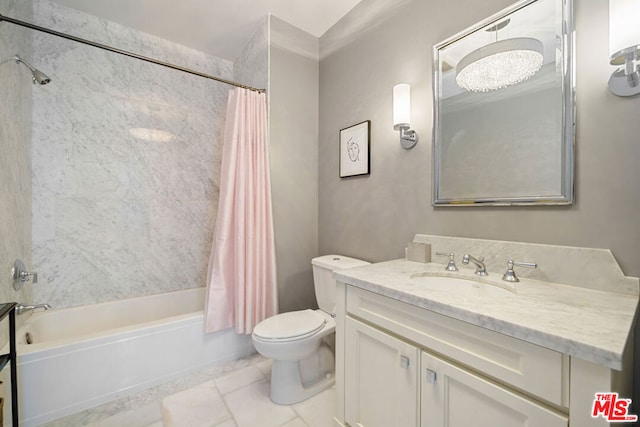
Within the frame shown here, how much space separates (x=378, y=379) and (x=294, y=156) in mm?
1657

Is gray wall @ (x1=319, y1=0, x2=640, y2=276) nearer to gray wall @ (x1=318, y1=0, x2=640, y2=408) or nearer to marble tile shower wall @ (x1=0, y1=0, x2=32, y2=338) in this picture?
gray wall @ (x1=318, y1=0, x2=640, y2=408)

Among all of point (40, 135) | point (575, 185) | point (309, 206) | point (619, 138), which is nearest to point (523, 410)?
point (575, 185)

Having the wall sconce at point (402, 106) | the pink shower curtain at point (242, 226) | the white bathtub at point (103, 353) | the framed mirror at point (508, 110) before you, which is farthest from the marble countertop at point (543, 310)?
the white bathtub at point (103, 353)

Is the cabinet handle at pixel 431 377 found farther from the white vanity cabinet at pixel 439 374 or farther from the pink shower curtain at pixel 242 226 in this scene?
the pink shower curtain at pixel 242 226

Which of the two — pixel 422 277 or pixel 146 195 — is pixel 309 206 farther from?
pixel 146 195

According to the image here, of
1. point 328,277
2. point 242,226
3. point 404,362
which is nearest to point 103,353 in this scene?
point 242,226

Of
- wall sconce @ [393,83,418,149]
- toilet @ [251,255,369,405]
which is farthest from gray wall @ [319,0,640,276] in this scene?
toilet @ [251,255,369,405]

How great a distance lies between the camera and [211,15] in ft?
6.37

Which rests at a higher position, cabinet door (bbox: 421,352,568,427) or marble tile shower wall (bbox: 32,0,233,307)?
marble tile shower wall (bbox: 32,0,233,307)

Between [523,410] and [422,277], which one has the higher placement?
[422,277]

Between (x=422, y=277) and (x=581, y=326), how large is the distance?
1.96 ft

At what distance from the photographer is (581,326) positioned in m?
0.63

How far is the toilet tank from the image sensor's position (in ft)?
5.60

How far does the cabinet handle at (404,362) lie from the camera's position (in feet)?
2.96
